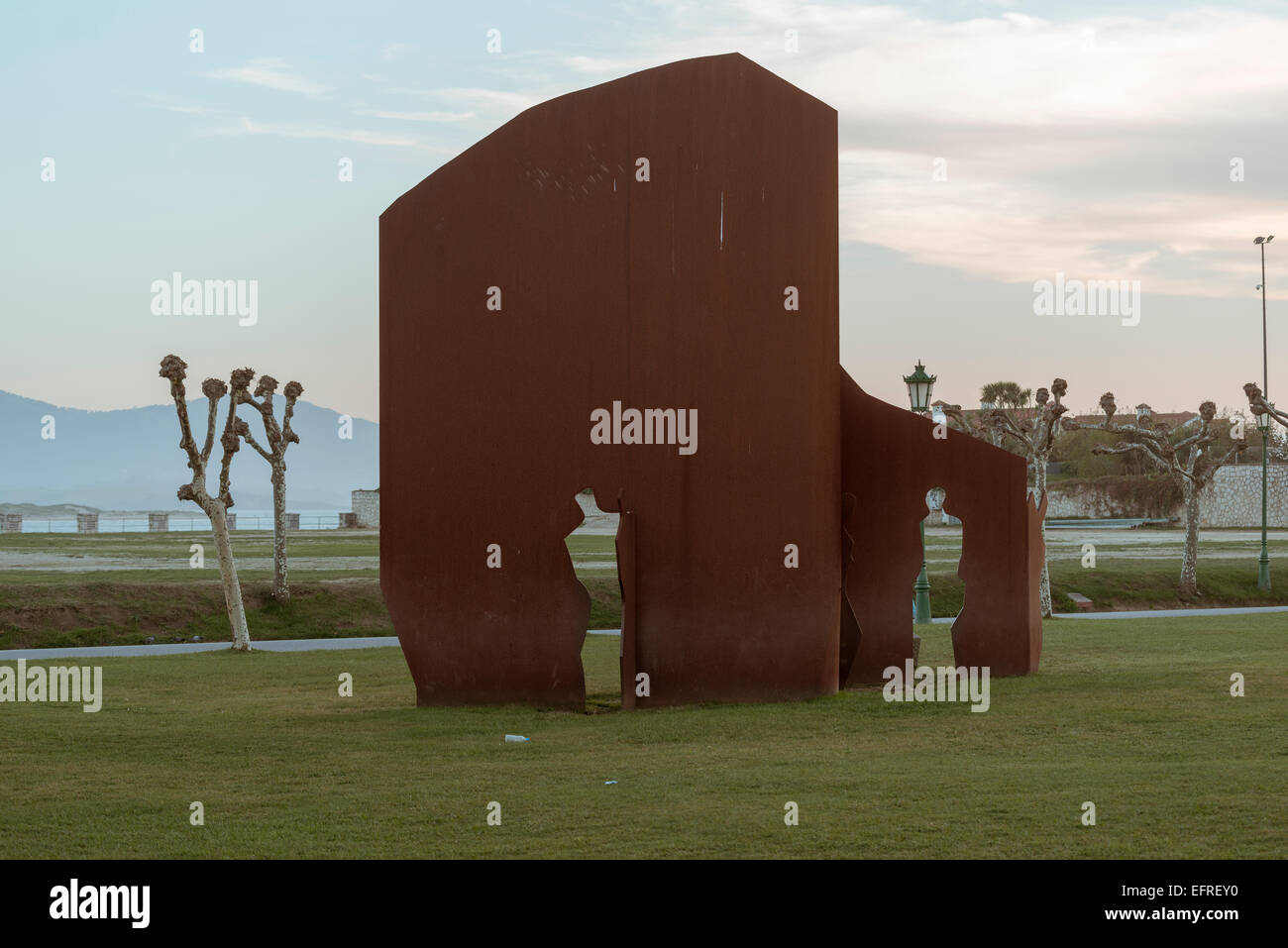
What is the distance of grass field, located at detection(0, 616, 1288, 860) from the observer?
8.44 m

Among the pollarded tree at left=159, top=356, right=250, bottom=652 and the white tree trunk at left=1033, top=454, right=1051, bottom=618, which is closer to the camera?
the pollarded tree at left=159, top=356, right=250, bottom=652

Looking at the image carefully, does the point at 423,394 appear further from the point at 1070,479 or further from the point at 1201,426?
the point at 1070,479

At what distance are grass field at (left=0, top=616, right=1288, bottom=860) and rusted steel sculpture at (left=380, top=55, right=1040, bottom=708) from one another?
2.59 feet

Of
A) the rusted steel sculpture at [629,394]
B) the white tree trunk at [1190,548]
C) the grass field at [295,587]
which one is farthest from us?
the white tree trunk at [1190,548]

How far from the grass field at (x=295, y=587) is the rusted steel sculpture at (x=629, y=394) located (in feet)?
46.2

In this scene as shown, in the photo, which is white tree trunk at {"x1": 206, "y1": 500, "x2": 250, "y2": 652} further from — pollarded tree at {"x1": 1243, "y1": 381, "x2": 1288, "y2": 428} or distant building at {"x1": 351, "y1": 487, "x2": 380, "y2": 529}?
distant building at {"x1": 351, "y1": 487, "x2": 380, "y2": 529}

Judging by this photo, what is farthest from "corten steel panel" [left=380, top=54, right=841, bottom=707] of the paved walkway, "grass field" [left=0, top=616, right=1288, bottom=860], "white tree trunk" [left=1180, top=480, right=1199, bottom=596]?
"white tree trunk" [left=1180, top=480, right=1199, bottom=596]

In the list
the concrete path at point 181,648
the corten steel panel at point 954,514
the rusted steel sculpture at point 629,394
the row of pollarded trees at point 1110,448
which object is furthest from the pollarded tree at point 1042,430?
the rusted steel sculpture at point 629,394

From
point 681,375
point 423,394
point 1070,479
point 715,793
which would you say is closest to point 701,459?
point 681,375

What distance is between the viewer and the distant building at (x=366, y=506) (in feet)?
267

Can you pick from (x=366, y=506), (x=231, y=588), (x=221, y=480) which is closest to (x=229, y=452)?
(x=221, y=480)

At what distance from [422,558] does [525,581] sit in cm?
121

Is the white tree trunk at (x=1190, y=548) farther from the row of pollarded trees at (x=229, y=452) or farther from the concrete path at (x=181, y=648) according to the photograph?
the row of pollarded trees at (x=229, y=452)

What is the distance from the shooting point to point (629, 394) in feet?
48.3
